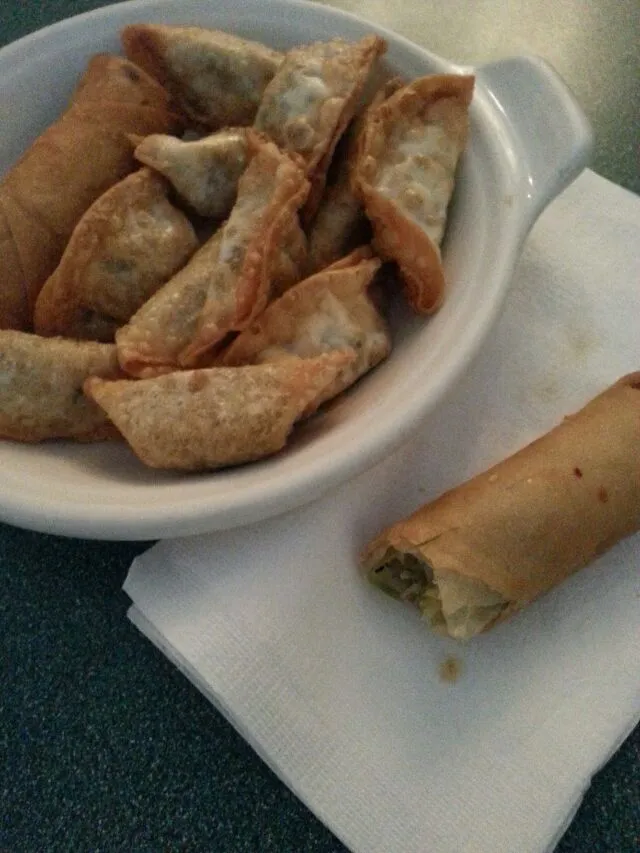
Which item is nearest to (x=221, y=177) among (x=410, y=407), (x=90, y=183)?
(x=90, y=183)

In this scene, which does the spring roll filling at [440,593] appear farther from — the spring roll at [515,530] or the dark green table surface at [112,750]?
the dark green table surface at [112,750]

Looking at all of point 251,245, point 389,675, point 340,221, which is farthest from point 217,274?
point 389,675

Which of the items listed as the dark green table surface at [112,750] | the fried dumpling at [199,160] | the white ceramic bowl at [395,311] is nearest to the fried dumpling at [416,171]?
the white ceramic bowl at [395,311]

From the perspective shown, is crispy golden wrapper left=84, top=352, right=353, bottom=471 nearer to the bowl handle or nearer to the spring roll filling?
the spring roll filling

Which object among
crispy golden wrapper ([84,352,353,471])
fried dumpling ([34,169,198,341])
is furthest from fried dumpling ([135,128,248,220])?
crispy golden wrapper ([84,352,353,471])

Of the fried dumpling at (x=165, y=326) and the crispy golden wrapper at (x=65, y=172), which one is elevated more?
the crispy golden wrapper at (x=65, y=172)

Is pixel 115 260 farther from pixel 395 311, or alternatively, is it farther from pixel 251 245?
pixel 395 311

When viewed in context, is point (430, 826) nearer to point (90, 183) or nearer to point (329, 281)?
point (329, 281)
